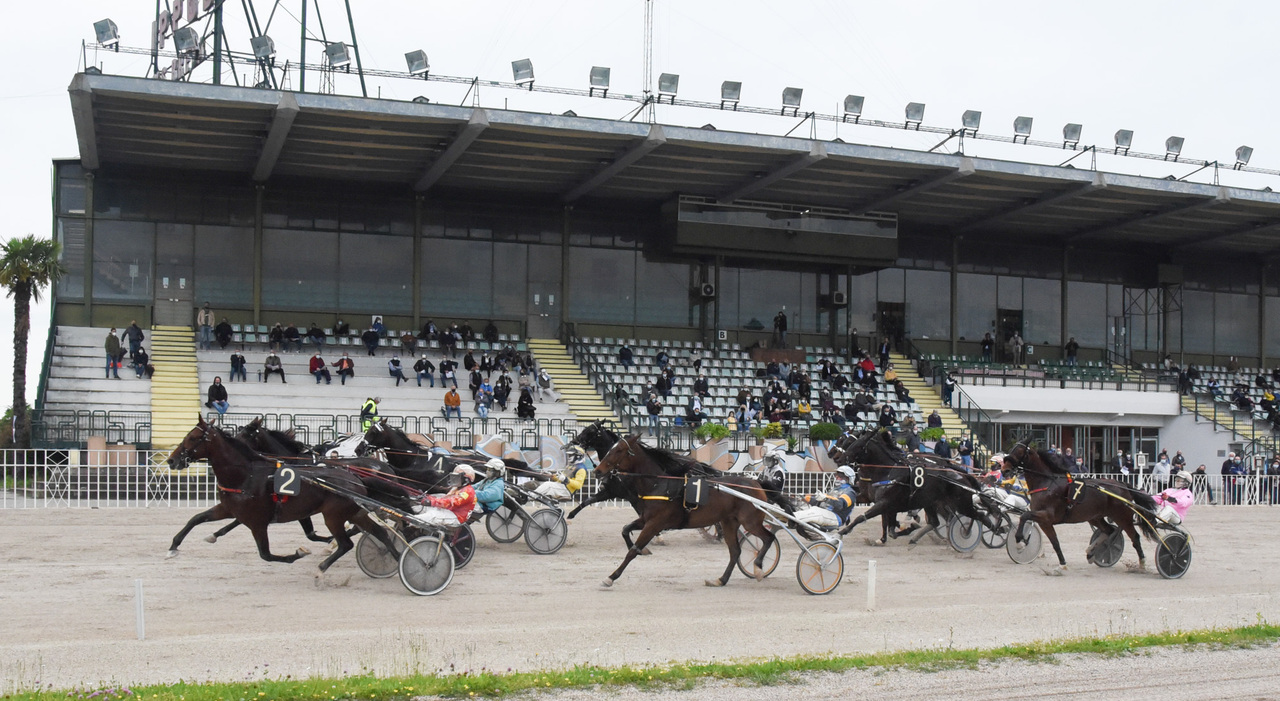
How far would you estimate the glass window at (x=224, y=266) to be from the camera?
32938 millimetres

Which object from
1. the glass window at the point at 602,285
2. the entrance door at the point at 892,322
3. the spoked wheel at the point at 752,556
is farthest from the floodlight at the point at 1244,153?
the spoked wheel at the point at 752,556

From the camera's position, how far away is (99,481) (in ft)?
68.8

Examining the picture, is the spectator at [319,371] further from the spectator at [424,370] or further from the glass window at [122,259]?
the glass window at [122,259]

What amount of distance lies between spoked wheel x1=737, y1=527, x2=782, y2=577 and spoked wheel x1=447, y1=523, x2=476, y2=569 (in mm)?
3074

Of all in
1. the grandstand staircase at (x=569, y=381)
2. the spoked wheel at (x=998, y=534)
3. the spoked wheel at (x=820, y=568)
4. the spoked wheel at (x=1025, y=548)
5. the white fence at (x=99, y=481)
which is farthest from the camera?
the grandstand staircase at (x=569, y=381)

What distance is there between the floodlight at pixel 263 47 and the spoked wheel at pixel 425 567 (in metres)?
19.1

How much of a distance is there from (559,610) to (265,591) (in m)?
3.09

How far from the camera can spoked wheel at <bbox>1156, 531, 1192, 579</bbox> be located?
577 inches

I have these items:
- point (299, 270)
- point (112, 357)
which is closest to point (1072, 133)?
point (299, 270)

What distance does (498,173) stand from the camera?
3272 cm

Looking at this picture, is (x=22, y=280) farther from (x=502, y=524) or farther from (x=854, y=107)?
(x=854, y=107)

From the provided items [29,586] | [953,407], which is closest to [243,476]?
[29,586]

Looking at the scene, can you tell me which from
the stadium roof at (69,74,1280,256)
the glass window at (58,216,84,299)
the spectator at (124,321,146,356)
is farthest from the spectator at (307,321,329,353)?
the glass window at (58,216,84,299)

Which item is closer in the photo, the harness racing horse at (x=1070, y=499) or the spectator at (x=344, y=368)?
the harness racing horse at (x=1070, y=499)
